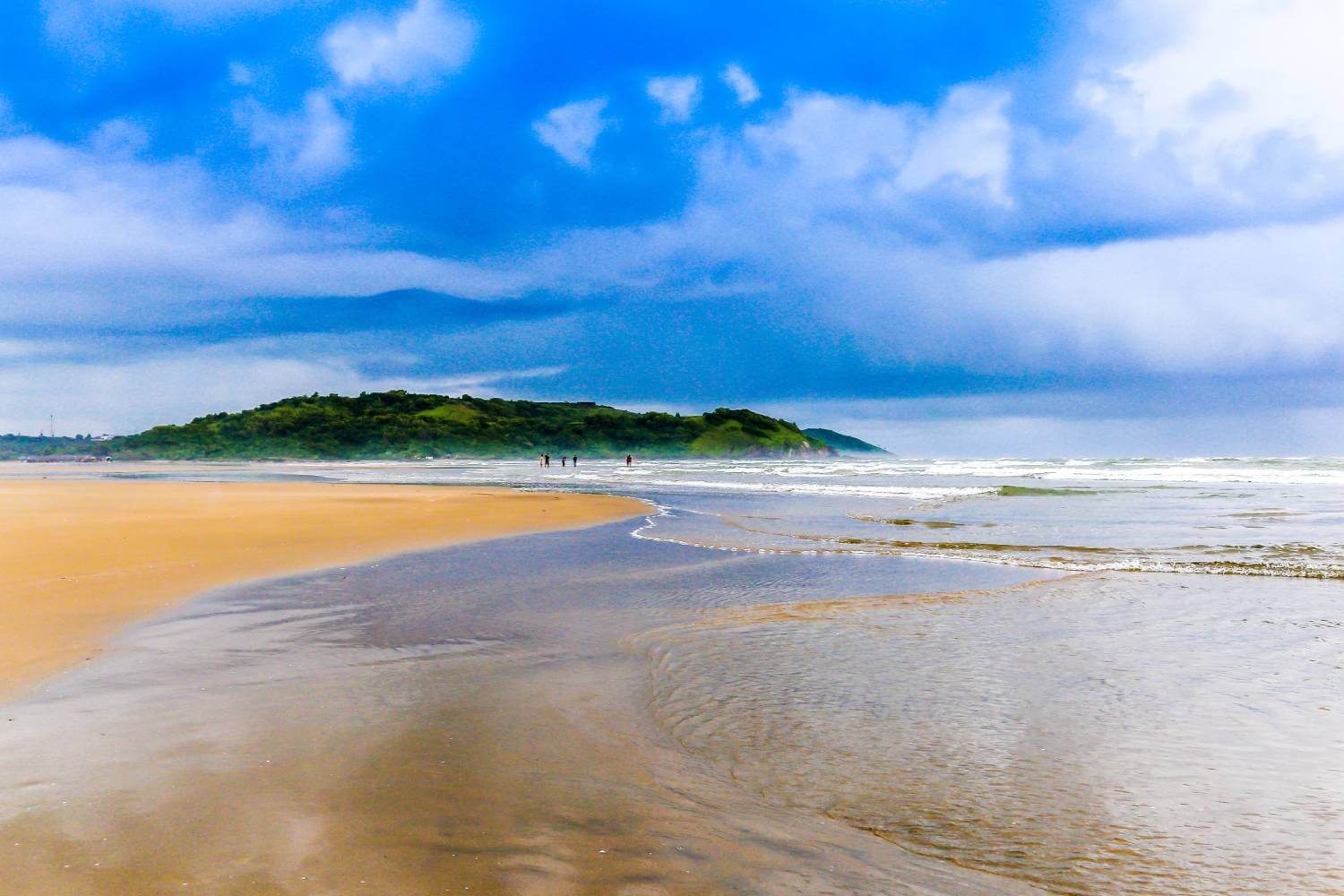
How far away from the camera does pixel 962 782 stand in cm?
510

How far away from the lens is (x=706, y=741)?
5.93m

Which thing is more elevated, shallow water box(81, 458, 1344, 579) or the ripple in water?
shallow water box(81, 458, 1344, 579)

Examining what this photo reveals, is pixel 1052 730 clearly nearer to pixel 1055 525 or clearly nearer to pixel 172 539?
pixel 1055 525

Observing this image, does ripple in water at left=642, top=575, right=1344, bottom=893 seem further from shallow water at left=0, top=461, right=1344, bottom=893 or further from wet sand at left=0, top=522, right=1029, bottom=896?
wet sand at left=0, top=522, right=1029, bottom=896

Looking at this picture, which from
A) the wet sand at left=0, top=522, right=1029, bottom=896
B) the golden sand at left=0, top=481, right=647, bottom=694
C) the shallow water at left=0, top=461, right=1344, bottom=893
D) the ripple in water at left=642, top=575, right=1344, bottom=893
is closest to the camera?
the wet sand at left=0, top=522, right=1029, bottom=896

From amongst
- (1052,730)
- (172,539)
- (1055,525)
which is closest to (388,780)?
(1052,730)

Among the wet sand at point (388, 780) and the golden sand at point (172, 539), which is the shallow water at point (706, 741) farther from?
the golden sand at point (172, 539)

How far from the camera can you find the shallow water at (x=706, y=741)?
13.2ft

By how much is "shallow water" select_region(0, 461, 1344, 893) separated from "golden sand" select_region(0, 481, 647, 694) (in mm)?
1000

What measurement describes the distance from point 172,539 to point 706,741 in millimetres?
16142

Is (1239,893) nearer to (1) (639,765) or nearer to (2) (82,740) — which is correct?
(1) (639,765)

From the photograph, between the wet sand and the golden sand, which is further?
the golden sand

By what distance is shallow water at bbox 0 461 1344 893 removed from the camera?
404cm

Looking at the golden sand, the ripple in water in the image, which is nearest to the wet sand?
the ripple in water
